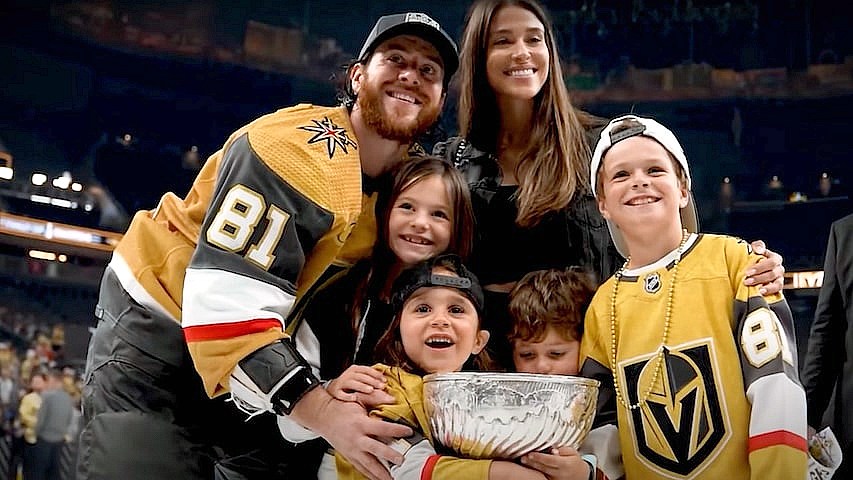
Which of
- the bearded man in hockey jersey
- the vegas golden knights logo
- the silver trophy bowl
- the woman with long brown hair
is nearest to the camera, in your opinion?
the silver trophy bowl

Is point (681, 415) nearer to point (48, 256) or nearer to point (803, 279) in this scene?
point (803, 279)

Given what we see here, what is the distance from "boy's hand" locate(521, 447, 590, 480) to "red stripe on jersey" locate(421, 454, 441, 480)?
112 mm

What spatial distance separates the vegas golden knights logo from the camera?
1059mm

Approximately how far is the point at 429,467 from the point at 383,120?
0.63 m

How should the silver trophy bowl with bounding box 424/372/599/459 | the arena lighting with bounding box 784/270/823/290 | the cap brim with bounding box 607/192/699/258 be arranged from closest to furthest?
the silver trophy bowl with bounding box 424/372/599/459 < the cap brim with bounding box 607/192/699/258 < the arena lighting with bounding box 784/270/823/290

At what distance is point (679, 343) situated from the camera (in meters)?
1.09

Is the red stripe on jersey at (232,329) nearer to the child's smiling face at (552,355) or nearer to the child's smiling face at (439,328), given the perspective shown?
the child's smiling face at (439,328)

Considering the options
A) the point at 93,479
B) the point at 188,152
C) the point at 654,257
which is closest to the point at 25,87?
the point at 188,152

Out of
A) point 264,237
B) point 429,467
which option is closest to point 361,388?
point 429,467

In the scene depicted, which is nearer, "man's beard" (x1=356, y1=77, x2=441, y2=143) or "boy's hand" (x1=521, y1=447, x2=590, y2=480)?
"boy's hand" (x1=521, y1=447, x2=590, y2=480)

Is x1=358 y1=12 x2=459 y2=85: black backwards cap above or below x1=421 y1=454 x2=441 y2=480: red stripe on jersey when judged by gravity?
above

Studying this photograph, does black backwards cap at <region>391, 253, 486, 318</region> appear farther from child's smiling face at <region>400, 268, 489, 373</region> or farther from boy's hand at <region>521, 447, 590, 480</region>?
boy's hand at <region>521, 447, 590, 480</region>

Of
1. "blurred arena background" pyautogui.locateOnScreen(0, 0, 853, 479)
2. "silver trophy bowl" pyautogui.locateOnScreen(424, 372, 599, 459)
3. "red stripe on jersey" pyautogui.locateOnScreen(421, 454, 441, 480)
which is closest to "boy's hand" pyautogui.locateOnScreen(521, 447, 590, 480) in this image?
"silver trophy bowl" pyautogui.locateOnScreen(424, 372, 599, 459)

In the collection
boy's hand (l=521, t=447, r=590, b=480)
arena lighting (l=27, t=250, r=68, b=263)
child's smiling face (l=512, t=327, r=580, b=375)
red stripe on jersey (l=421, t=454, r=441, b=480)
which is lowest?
arena lighting (l=27, t=250, r=68, b=263)
